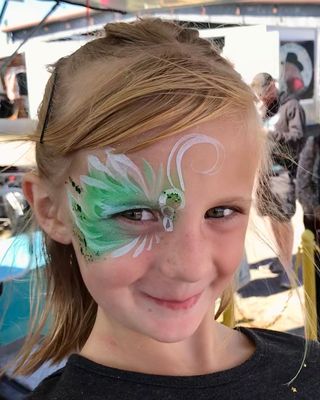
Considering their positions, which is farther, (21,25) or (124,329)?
(21,25)

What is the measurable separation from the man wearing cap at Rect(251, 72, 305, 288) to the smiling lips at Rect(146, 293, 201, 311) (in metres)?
0.32

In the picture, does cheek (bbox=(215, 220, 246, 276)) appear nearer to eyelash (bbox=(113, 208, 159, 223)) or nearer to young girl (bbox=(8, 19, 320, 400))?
young girl (bbox=(8, 19, 320, 400))

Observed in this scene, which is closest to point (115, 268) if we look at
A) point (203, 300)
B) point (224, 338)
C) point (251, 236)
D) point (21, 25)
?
point (203, 300)

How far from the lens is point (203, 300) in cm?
79

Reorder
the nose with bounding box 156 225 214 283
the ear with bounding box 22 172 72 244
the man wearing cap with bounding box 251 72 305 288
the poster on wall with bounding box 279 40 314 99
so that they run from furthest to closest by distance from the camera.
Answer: the poster on wall with bounding box 279 40 314 99 → the man wearing cap with bounding box 251 72 305 288 → the ear with bounding box 22 172 72 244 → the nose with bounding box 156 225 214 283

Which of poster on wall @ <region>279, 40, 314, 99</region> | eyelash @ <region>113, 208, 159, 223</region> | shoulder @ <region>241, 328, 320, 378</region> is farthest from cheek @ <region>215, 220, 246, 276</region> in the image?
poster on wall @ <region>279, 40, 314, 99</region>

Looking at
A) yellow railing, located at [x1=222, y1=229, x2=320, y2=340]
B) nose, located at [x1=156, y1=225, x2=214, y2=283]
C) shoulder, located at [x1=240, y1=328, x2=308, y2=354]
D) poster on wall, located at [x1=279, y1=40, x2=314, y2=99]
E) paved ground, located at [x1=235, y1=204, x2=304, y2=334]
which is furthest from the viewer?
poster on wall, located at [x1=279, y1=40, x2=314, y2=99]

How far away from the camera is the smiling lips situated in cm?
74

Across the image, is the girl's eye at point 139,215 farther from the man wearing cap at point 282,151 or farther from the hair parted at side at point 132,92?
the man wearing cap at point 282,151

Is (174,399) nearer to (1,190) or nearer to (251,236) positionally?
(251,236)

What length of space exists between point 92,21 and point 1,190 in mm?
645

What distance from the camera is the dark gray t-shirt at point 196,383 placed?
78 cm

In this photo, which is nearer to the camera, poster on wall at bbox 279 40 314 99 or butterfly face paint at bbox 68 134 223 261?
butterfly face paint at bbox 68 134 223 261

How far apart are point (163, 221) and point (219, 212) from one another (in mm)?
93
